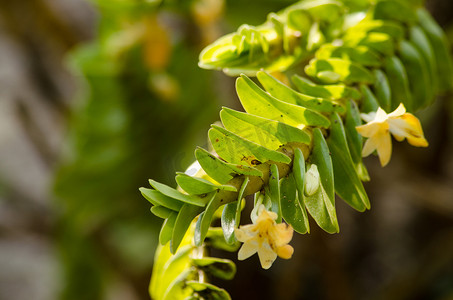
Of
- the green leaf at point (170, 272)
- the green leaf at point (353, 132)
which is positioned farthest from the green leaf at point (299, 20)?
the green leaf at point (170, 272)

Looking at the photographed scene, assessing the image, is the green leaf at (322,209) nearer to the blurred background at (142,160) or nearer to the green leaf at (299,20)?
the green leaf at (299,20)

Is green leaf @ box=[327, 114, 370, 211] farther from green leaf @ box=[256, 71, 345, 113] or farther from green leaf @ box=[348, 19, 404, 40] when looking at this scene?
green leaf @ box=[348, 19, 404, 40]

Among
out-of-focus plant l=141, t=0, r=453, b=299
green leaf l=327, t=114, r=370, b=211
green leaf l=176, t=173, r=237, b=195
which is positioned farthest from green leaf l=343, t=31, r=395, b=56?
green leaf l=176, t=173, r=237, b=195

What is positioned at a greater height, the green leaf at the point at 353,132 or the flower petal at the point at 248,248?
the green leaf at the point at 353,132


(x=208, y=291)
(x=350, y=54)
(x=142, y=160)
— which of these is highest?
(x=142, y=160)

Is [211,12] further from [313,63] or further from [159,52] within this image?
[313,63]

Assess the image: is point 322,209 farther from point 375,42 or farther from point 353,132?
point 375,42

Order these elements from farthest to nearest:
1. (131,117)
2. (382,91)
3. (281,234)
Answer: (131,117)
(382,91)
(281,234)

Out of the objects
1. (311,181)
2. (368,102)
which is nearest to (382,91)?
(368,102)
